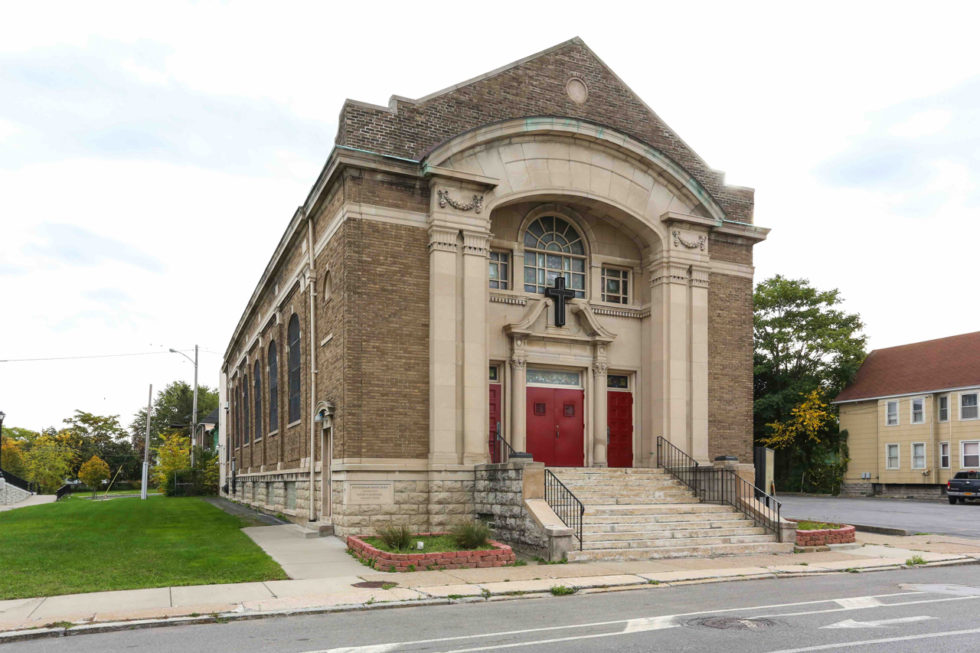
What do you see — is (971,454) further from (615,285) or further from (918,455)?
(615,285)

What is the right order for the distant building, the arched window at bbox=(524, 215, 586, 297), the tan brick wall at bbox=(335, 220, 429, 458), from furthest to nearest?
1. the distant building
2. the arched window at bbox=(524, 215, 586, 297)
3. the tan brick wall at bbox=(335, 220, 429, 458)

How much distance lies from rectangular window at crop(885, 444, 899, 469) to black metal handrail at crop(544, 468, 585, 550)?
33.8 meters

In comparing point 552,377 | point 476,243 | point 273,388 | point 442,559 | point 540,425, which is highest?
point 476,243

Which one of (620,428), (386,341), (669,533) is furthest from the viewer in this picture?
(620,428)

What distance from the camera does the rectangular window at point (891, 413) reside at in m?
45.7

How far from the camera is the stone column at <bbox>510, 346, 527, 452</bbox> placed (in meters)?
21.2

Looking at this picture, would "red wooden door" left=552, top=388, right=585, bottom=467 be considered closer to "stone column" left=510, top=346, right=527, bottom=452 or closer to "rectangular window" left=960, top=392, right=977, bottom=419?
"stone column" left=510, top=346, right=527, bottom=452

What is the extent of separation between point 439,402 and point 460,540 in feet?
15.6

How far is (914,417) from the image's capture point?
44469 mm

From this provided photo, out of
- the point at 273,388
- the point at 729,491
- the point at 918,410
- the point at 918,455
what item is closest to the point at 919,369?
the point at 918,410

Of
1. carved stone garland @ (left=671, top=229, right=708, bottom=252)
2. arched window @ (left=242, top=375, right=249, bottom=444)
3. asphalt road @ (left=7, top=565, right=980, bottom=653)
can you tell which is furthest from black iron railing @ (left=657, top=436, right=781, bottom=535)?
arched window @ (left=242, top=375, right=249, bottom=444)

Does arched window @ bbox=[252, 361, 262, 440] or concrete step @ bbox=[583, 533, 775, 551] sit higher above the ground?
arched window @ bbox=[252, 361, 262, 440]

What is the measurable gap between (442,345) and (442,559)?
20.9ft

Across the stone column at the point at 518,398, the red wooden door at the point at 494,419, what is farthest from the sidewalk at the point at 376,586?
the stone column at the point at 518,398
